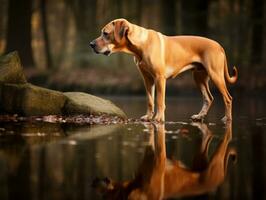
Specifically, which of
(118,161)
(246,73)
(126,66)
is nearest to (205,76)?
(118,161)

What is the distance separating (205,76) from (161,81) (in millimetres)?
1658

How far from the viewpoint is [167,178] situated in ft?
19.5

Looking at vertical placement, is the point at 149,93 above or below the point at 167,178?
above

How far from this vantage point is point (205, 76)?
525 inches

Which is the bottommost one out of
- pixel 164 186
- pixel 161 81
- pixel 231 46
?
pixel 164 186

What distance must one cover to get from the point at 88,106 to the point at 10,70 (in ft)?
5.61

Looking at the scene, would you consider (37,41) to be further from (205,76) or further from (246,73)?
(205,76)

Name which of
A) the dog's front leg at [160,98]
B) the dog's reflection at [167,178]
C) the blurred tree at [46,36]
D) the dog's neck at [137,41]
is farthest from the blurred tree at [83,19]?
the dog's reflection at [167,178]

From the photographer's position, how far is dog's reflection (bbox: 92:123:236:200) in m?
5.25

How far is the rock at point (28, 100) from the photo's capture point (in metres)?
13.1

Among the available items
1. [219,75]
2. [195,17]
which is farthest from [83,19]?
[219,75]

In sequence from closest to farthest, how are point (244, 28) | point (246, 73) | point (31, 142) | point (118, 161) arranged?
point (118, 161), point (31, 142), point (246, 73), point (244, 28)

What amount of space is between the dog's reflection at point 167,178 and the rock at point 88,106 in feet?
16.7

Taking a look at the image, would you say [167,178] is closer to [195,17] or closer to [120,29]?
[120,29]
